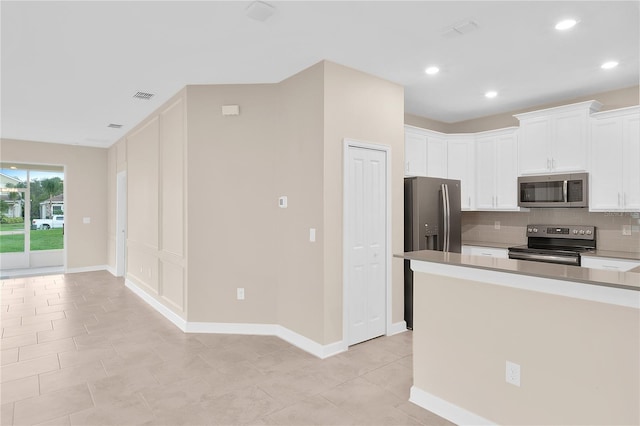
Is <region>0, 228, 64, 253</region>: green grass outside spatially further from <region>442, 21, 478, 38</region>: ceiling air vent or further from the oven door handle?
the oven door handle

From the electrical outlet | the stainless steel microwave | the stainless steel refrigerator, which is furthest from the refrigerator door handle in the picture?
the electrical outlet

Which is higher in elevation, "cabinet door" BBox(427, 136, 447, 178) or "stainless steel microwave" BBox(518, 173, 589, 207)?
"cabinet door" BBox(427, 136, 447, 178)

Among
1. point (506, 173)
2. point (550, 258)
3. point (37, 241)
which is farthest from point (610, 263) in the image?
point (37, 241)

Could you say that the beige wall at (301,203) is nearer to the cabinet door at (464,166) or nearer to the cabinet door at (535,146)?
the cabinet door at (464,166)

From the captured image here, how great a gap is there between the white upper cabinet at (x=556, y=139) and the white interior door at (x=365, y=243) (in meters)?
2.17

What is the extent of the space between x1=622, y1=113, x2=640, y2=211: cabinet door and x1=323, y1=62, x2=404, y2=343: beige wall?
2.46m

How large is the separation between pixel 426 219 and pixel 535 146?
185 cm

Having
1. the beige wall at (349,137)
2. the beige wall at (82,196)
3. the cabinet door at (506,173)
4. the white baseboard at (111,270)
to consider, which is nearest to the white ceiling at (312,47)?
the beige wall at (349,137)

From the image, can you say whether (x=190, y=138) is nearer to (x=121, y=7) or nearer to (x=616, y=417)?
(x=121, y=7)

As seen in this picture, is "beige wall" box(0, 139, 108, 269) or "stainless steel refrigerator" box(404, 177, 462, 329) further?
"beige wall" box(0, 139, 108, 269)

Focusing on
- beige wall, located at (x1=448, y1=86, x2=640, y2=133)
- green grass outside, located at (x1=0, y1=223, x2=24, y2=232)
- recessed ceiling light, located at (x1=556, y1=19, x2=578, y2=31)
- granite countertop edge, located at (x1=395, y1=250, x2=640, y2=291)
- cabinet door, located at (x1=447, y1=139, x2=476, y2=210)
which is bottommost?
granite countertop edge, located at (x1=395, y1=250, x2=640, y2=291)

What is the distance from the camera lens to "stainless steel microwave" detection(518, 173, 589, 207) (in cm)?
435

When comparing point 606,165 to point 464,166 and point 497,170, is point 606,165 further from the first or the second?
point 464,166

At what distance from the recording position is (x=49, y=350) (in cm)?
375
